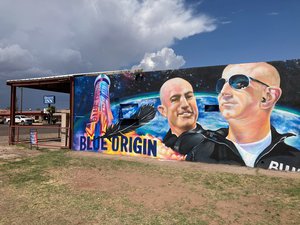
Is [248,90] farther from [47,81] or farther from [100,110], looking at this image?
[47,81]

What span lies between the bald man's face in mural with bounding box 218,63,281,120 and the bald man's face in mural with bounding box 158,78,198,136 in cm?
129

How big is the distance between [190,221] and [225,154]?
6.77 metres

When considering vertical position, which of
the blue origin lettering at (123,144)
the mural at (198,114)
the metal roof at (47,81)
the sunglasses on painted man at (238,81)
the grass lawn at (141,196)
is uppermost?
the metal roof at (47,81)

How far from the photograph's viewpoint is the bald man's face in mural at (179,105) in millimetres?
12773

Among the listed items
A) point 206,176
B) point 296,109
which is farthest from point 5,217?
point 296,109

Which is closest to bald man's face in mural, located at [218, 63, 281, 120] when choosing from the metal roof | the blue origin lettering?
the blue origin lettering

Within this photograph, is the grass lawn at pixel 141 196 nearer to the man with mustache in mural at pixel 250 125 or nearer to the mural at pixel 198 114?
the man with mustache in mural at pixel 250 125

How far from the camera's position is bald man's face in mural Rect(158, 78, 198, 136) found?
12.8 m

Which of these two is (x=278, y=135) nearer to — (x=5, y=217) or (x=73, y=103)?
(x=5, y=217)

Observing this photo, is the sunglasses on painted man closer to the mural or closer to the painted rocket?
A: the mural

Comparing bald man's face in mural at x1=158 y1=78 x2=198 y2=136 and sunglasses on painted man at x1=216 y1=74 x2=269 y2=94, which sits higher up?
sunglasses on painted man at x1=216 y1=74 x2=269 y2=94

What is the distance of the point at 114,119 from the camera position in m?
14.8

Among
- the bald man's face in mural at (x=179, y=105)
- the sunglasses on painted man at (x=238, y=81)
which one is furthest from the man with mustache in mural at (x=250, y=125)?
the bald man's face in mural at (x=179, y=105)

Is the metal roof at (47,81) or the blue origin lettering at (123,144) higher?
the metal roof at (47,81)
